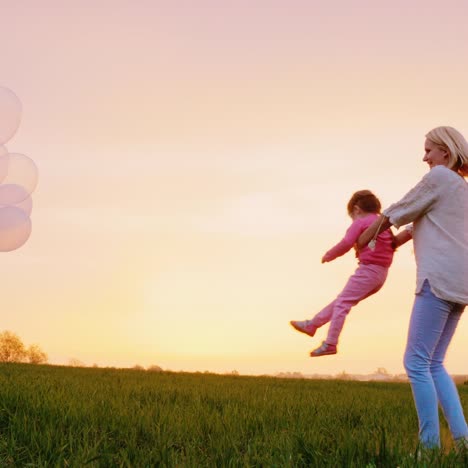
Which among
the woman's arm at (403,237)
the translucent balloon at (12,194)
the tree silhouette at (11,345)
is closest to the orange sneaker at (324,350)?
the woman's arm at (403,237)

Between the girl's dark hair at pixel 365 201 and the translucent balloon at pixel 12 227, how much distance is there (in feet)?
15.7

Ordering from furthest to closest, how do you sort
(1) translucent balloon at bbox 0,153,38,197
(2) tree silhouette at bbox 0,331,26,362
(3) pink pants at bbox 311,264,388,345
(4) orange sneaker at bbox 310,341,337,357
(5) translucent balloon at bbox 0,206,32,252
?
(2) tree silhouette at bbox 0,331,26,362 < (1) translucent balloon at bbox 0,153,38,197 < (5) translucent balloon at bbox 0,206,32,252 < (3) pink pants at bbox 311,264,388,345 < (4) orange sneaker at bbox 310,341,337,357

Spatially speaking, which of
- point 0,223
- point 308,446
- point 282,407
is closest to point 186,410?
point 282,407

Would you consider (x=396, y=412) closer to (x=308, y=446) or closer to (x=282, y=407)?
(x=282, y=407)

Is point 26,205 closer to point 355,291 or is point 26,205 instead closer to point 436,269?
point 355,291

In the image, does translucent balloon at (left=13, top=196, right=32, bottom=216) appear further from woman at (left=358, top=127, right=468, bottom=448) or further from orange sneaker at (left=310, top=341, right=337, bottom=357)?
woman at (left=358, top=127, right=468, bottom=448)

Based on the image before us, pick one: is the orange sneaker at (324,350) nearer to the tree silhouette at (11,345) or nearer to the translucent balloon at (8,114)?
the translucent balloon at (8,114)

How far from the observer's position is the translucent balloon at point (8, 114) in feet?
27.4

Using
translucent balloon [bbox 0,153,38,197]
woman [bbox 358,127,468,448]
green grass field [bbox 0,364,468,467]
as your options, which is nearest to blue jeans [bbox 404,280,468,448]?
woman [bbox 358,127,468,448]

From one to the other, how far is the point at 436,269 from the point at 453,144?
887 millimetres

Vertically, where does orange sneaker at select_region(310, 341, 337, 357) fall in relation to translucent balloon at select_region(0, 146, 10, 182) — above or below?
below

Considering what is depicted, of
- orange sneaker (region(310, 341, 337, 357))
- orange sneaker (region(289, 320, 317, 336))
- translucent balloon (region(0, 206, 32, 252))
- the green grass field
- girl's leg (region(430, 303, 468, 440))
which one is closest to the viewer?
the green grass field

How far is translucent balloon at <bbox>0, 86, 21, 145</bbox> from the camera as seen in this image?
8.35 meters

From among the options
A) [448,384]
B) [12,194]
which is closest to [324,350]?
[448,384]
